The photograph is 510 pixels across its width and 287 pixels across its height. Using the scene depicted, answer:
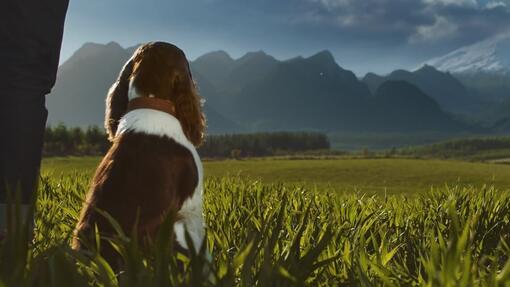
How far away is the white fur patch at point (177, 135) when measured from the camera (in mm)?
2500

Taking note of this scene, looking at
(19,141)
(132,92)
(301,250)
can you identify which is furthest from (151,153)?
(19,141)

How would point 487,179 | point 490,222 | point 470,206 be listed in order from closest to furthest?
1. point 490,222
2. point 470,206
3. point 487,179

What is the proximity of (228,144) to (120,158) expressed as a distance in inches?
4681

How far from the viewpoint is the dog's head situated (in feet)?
8.98

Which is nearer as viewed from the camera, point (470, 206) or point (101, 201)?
point (101, 201)

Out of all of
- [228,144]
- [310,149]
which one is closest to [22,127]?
[228,144]

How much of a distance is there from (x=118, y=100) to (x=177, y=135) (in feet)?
1.94

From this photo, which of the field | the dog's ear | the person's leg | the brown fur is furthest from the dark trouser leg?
the brown fur

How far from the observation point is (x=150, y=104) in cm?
271

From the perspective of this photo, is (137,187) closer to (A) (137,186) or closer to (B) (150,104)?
(A) (137,186)

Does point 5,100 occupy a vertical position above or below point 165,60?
below

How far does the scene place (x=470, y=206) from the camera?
4.43 metres

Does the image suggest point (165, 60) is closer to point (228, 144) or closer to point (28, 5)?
point (28, 5)

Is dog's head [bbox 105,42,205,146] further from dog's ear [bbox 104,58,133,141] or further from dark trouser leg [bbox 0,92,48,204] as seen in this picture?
dark trouser leg [bbox 0,92,48,204]
